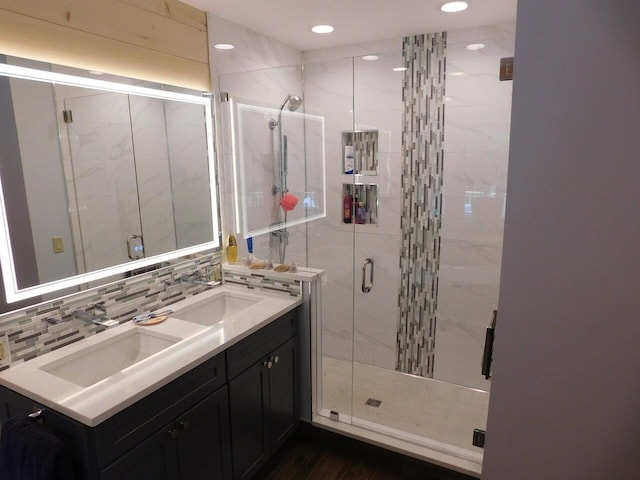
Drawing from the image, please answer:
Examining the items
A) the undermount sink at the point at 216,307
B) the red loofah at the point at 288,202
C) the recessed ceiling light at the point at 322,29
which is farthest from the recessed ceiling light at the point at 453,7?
the undermount sink at the point at 216,307

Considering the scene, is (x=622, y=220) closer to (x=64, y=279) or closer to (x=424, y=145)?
(x=64, y=279)

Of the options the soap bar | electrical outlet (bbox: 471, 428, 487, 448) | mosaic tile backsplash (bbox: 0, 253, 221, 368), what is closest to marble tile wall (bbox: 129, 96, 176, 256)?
mosaic tile backsplash (bbox: 0, 253, 221, 368)

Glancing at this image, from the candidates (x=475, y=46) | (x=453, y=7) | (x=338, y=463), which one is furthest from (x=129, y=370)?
(x=475, y=46)

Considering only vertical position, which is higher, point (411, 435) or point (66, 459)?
point (66, 459)

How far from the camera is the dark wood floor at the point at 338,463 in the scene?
2258mm

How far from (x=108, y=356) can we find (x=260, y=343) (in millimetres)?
703

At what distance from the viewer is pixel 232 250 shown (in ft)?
8.77

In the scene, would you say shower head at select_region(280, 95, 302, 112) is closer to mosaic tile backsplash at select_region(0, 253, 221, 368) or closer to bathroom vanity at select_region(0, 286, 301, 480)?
mosaic tile backsplash at select_region(0, 253, 221, 368)

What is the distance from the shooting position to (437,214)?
3.06 metres

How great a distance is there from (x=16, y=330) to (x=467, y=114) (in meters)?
2.82

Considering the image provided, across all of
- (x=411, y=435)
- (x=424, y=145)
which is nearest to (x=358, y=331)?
(x=411, y=435)

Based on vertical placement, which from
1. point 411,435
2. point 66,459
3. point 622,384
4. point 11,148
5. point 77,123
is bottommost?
point 411,435

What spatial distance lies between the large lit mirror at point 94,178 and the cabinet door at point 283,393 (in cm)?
83

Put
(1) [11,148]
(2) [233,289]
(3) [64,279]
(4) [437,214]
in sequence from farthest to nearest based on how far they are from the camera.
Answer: (4) [437,214] → (2) [233,289] → (3) [64,279] → (1) [11,148]
